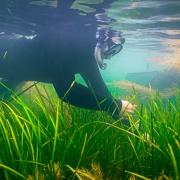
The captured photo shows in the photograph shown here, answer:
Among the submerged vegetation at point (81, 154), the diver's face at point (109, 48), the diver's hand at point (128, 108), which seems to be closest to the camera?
the submerged vegetation at point (81, 154)

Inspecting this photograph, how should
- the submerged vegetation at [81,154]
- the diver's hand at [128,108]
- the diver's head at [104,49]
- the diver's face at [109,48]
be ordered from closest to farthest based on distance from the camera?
1. the submerged vegetation at [81,154]
2. the diver's hand at [128,108]
3. the diver's head at [104,49]
4. the diver's face at [109,48]

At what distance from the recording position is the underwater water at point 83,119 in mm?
2523

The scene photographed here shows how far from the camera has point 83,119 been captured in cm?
373

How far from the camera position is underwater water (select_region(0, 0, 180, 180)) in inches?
99.3

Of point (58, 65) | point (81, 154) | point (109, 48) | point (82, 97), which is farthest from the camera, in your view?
point (109, 48)

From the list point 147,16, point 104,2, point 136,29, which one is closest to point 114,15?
point 147,16

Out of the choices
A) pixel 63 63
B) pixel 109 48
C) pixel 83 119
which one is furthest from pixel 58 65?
pixel 83 119

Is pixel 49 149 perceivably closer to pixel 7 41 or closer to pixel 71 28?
pixel 7 41

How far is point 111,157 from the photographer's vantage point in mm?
2996

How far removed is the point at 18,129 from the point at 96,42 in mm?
4177

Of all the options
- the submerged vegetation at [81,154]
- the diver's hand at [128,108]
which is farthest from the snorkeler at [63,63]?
the submerged vegetation at [81,154]

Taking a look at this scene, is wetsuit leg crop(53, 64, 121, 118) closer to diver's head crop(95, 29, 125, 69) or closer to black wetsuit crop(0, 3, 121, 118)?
black wetsuit crop(0, 3, 121, 118)

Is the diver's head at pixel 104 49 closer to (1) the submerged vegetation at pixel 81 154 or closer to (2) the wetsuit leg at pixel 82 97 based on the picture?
(2) the wetsuit leg at pixel 82 97

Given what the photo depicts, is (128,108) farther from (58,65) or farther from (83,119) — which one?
(58,65)
